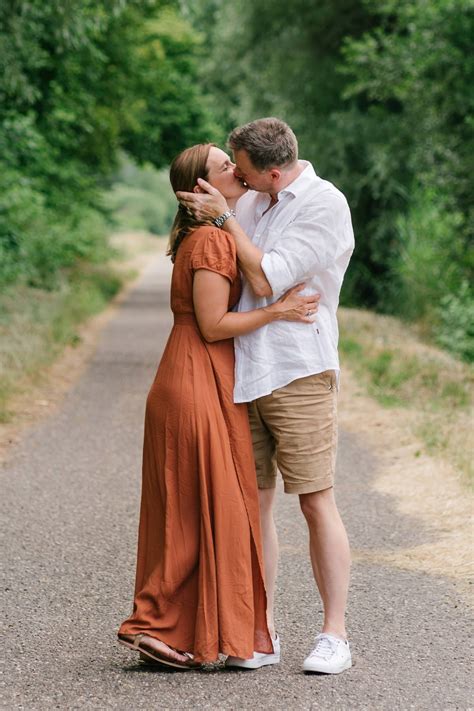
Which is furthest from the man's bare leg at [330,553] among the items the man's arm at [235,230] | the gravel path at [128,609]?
the man's arm at [235,230]

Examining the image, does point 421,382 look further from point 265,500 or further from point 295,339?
point 295,339

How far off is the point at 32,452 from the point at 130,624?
441 cm

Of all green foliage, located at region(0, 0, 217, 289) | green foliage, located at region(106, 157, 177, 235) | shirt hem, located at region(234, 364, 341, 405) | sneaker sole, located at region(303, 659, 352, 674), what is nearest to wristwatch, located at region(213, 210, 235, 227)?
shirt hem, located at region(234, 364, 341, 405)

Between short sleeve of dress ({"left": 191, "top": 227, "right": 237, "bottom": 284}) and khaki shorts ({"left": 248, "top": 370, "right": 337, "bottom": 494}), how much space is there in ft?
1.54

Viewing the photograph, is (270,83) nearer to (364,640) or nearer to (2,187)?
(2,187)

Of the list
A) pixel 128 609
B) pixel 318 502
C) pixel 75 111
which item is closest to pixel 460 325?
pixel 75 111

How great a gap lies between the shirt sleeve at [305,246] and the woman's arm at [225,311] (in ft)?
0.24

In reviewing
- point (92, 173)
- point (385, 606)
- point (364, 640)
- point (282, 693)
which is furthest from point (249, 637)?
point (92, 173)

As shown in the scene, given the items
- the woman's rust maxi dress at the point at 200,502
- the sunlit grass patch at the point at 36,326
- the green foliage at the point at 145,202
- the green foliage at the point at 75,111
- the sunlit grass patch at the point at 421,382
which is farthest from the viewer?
the green foliage at the point at 145,202

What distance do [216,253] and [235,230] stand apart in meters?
0.13

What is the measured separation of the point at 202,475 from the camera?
3918 mm

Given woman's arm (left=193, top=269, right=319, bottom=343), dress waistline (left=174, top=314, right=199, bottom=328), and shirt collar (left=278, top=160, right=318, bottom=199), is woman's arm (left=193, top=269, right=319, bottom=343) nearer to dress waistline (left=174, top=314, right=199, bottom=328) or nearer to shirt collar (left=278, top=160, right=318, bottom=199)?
dress waistline (left=174, top=314, right=199, bottom=328)

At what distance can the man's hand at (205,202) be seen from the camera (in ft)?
12.9

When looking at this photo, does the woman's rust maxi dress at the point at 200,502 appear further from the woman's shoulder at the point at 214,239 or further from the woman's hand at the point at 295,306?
the woman's hand at the point at 295,306
